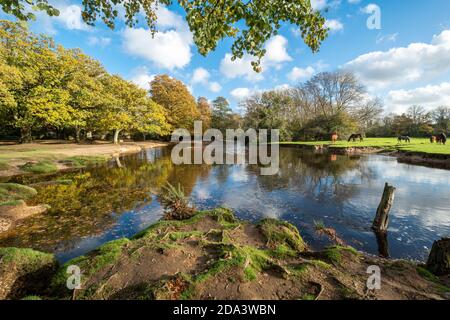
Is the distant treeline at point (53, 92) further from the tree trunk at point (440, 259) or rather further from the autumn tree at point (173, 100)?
the tree trunk at point (440, 259)

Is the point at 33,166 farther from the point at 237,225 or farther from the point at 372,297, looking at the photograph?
the point at 372,297

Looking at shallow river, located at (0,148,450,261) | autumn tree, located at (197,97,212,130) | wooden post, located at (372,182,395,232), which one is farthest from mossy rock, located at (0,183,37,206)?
autumn tree, located at (197,97,212,130)

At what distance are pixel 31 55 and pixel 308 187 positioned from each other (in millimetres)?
27116

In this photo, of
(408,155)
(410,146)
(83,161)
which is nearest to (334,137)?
(410,146)

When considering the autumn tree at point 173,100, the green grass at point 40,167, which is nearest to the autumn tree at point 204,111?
the autumn tree at point 173,100

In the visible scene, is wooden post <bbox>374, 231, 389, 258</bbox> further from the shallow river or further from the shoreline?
the shoreline

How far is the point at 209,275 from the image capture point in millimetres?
3180

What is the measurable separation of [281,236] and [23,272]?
529 centimetres

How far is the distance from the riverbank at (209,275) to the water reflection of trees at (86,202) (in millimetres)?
2057

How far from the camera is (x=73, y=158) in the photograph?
17.8 metres

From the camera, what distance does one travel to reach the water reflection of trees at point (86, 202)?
5.68 m

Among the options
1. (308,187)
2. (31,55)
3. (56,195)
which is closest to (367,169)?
(308,187)

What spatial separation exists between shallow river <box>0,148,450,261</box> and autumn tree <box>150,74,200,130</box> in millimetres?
33765

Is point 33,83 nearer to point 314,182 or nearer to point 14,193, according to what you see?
point 14,193
